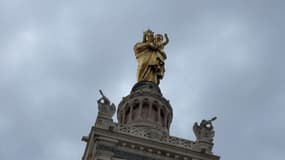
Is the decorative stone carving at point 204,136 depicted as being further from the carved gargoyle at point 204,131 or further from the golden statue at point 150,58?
the golden statue at point 150,58

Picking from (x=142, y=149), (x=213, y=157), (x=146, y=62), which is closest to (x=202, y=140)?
(x=213, y=157)

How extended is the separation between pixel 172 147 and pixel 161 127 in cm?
596

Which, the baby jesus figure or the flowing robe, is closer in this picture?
the flowing robe

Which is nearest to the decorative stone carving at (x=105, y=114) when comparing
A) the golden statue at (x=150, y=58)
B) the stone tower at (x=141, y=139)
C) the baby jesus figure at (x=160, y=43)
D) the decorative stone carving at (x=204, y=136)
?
the stone tower at (x=141, y=139)

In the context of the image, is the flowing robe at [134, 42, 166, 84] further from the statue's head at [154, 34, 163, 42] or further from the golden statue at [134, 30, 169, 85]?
the statue's head at [154, 34, 163, 42]

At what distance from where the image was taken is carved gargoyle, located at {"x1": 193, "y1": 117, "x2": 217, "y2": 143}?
1868 inches

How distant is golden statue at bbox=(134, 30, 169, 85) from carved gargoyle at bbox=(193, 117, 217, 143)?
8.72 meters

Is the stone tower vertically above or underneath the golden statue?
underneath

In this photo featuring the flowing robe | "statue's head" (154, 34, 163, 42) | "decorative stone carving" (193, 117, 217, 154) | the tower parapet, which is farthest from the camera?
"statue's head" (154, 34, 163, 42)

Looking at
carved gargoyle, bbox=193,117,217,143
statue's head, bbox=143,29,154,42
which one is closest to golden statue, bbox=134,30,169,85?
statue's head, bbox=143,29,154,42

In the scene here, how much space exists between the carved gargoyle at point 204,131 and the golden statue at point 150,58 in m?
8.72

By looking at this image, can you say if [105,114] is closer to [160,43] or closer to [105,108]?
[105,108]

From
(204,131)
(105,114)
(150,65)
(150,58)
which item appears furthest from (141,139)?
(150,58)

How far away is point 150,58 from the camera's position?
56750 mm
